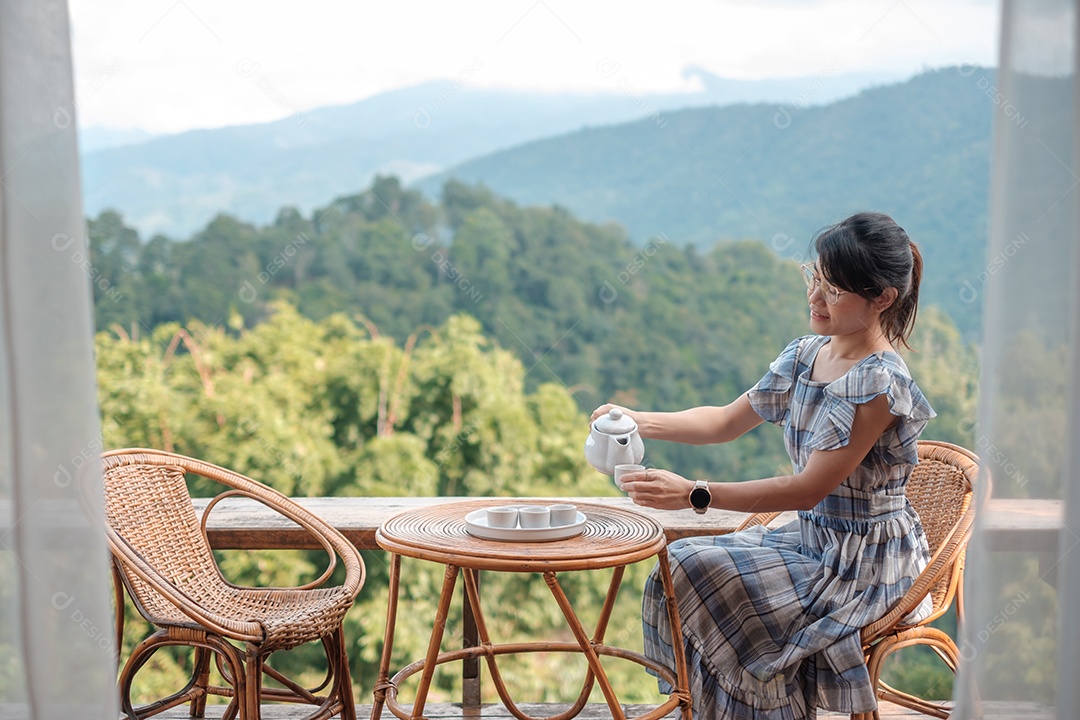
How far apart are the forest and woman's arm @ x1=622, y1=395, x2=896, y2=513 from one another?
3171 mm

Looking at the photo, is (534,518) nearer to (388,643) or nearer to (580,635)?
(580,635)

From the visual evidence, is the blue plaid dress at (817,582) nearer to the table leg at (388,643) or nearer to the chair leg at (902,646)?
the chair leg at (902,646)

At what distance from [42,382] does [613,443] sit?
3.88 feet

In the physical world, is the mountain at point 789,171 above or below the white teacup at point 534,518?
above

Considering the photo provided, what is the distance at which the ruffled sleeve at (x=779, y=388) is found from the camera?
2.18 metres

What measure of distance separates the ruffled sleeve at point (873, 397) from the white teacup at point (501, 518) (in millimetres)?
647

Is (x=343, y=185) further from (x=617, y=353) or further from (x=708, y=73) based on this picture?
(x=708, y=73)

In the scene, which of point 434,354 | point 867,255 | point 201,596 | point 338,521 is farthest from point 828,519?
point 434,354

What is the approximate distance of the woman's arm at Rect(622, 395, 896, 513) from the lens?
6.15 ft

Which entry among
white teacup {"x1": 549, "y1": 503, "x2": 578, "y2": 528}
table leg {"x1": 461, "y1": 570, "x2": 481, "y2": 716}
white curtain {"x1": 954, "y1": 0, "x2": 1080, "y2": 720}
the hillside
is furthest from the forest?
white curtain {"x1": 954, "y1": 0, "x2": 1080, "y2": 720}

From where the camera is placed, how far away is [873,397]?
1.88m

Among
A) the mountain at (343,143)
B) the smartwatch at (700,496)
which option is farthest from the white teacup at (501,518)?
the mountain at (343,143)

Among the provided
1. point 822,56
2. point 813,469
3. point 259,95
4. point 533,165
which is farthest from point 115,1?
point 813,469

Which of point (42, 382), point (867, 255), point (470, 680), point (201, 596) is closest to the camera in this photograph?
point (42, 382)
